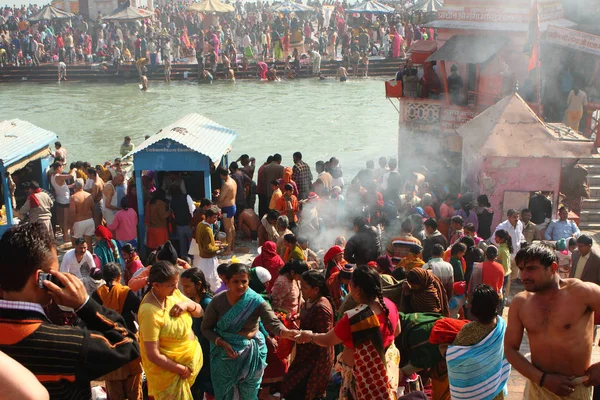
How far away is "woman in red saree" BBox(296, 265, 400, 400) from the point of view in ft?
14.4

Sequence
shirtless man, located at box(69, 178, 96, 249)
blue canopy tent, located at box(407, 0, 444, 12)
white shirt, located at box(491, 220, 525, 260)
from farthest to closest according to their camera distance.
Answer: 1. blue canopy tent, located at box(407, 0, 444, 12)
2. shirtless man, located at box(69, 178, 96, 249)
3. white shirt, located at box(491, 220, 525, 260)

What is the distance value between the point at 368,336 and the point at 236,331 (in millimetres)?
1087

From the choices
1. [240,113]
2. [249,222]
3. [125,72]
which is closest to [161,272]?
[249,222]

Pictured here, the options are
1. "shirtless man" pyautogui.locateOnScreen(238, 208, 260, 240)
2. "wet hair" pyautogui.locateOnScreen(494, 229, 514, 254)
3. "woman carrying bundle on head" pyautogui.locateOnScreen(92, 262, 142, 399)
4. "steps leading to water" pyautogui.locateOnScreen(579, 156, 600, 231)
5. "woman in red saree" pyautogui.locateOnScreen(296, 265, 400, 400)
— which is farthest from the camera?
"steps leading to water" pyautogui.locateOnScreen(579, 156, 600, 231)

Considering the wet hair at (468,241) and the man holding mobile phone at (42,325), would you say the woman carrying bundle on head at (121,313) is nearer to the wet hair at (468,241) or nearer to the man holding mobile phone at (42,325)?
the man holding mobile phone at (42,325)

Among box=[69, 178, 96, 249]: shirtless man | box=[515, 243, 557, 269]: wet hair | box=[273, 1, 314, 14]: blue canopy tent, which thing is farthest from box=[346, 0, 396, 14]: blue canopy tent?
box=[515, 243, 557, 269]: wet hair

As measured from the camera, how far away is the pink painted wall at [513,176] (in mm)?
10578

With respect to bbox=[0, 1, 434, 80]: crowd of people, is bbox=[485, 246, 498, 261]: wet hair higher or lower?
lower

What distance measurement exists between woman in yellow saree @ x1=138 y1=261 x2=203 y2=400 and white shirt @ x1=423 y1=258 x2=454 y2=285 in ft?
8.84

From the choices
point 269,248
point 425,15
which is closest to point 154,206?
point 269,248

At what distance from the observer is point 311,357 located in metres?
5.50

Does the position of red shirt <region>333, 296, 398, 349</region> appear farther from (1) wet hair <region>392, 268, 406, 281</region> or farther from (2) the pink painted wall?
(2) the pink painted wall

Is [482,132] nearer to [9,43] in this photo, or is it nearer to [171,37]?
[171,37]

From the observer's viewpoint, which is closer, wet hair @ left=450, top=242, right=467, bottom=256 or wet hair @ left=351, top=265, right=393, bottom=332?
wet hair @ left=351, top=265, right=393, bottom=332
